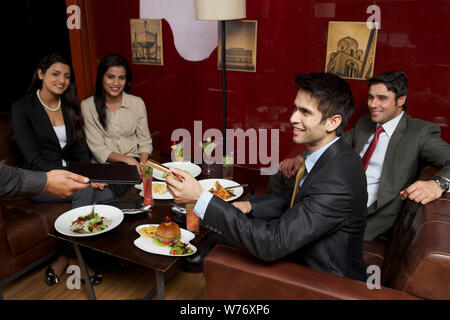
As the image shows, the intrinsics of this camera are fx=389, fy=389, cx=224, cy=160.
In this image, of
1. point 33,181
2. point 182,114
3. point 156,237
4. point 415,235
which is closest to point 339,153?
point 415,235

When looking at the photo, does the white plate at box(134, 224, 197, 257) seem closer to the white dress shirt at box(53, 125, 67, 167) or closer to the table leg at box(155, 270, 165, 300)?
the table leg at box(155, 270, 165, 300)

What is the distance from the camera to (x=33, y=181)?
188 cm

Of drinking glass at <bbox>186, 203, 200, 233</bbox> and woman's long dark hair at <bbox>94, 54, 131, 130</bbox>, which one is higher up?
woman's long dark hair at <bbox>94, 54, 131, 130</bbox>

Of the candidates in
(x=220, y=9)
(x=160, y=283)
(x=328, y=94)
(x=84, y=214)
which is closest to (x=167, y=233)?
(x=160, y=283)

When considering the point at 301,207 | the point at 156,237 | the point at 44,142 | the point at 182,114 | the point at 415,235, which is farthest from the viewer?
the point at 182,114

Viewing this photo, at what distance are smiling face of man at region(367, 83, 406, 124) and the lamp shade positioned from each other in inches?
46.5

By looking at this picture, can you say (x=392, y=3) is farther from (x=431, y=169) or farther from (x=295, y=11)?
(x=431, y=169)

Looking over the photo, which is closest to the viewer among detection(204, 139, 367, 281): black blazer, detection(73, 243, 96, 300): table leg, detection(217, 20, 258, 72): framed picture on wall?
detection(204, 139, 367, 281): black blazer

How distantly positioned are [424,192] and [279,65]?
184 cm

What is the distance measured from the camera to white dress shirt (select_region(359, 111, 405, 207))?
240cm

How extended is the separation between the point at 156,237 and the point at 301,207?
2.47 ft

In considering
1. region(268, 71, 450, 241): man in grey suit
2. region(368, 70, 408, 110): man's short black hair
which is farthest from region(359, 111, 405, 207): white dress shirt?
region(368, 70, 408, 110): man's short black hair

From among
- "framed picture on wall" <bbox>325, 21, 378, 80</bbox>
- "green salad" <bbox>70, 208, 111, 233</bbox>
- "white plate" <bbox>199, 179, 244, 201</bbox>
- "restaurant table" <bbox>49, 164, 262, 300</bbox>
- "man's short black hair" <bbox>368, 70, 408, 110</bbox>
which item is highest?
"framed picture on wall" <bbox>325, 21, 378, 80</bbox>
